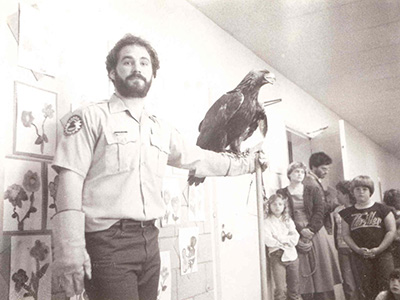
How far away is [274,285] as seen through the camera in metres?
1.96

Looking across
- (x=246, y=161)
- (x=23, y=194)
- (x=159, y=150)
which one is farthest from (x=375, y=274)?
(x=23, y=194)

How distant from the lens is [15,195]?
3.69 ft

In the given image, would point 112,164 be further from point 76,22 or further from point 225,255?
point 225,255

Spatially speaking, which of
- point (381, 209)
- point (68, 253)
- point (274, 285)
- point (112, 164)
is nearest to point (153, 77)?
point (112, 164)

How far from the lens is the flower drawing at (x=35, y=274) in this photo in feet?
3.63

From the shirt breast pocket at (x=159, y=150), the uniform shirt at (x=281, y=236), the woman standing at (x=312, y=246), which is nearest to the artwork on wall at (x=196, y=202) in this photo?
the shirt breast pocket at (x=159, y=150)

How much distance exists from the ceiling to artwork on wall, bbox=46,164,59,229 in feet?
3.64

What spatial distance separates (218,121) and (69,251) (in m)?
0.89

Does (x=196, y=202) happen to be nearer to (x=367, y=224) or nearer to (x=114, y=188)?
(x=114, y=188)

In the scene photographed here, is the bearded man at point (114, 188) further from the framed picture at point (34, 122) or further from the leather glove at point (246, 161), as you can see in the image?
the leather glove at point (246, 161)

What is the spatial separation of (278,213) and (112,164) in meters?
1.03

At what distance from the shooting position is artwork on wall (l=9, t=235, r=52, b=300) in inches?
43.3

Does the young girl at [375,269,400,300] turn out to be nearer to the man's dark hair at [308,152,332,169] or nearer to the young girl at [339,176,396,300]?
the young girl at [339,176,396,300]

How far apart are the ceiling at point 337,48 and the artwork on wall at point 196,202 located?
31.2 inches
